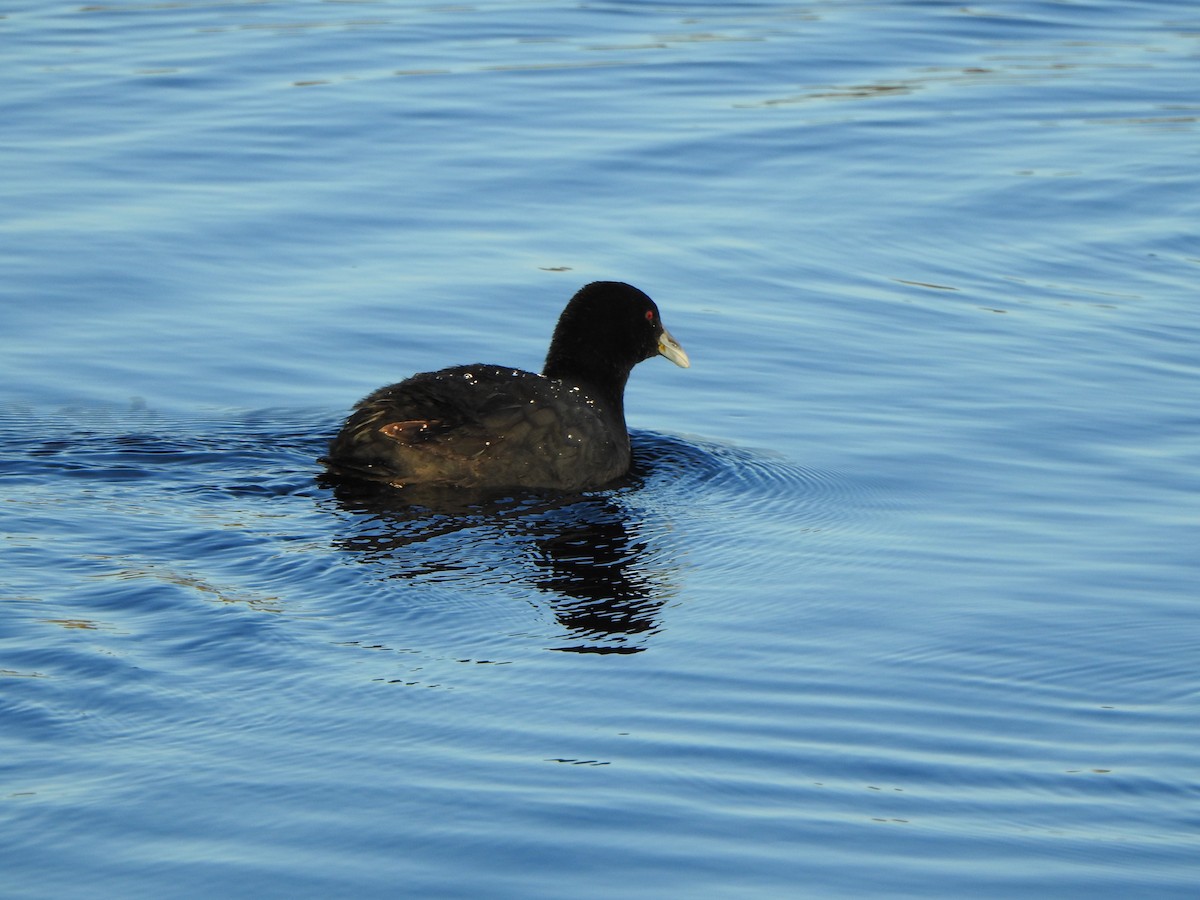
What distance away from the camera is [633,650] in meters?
7.36

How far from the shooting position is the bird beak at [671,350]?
10758 mm

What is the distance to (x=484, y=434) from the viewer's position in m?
9.19

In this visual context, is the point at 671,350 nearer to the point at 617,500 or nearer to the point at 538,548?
the point at 617,500

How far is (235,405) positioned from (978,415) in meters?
3.92

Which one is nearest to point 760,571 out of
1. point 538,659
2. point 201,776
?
point 538,659

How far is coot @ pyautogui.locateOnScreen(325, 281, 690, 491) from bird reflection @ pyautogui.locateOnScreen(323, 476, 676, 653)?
10 cm

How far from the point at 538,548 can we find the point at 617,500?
40.5 inches

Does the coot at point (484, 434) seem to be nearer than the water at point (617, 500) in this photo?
No

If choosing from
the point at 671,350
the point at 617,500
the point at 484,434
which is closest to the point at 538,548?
the point at 484,434

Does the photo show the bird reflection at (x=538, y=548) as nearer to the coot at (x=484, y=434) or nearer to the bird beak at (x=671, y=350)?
the coot at (x=484, y=434)

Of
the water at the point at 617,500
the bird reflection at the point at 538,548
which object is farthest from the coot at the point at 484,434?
the water at the point at 617,500

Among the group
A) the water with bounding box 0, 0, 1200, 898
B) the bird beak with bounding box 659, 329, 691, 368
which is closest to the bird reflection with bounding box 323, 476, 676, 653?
the water with bounding box 0, 0, 1200, 898

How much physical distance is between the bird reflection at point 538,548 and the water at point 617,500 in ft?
0.11

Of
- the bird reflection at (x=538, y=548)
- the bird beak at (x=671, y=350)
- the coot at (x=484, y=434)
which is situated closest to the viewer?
the bird reflection at (x=538, y=548)
